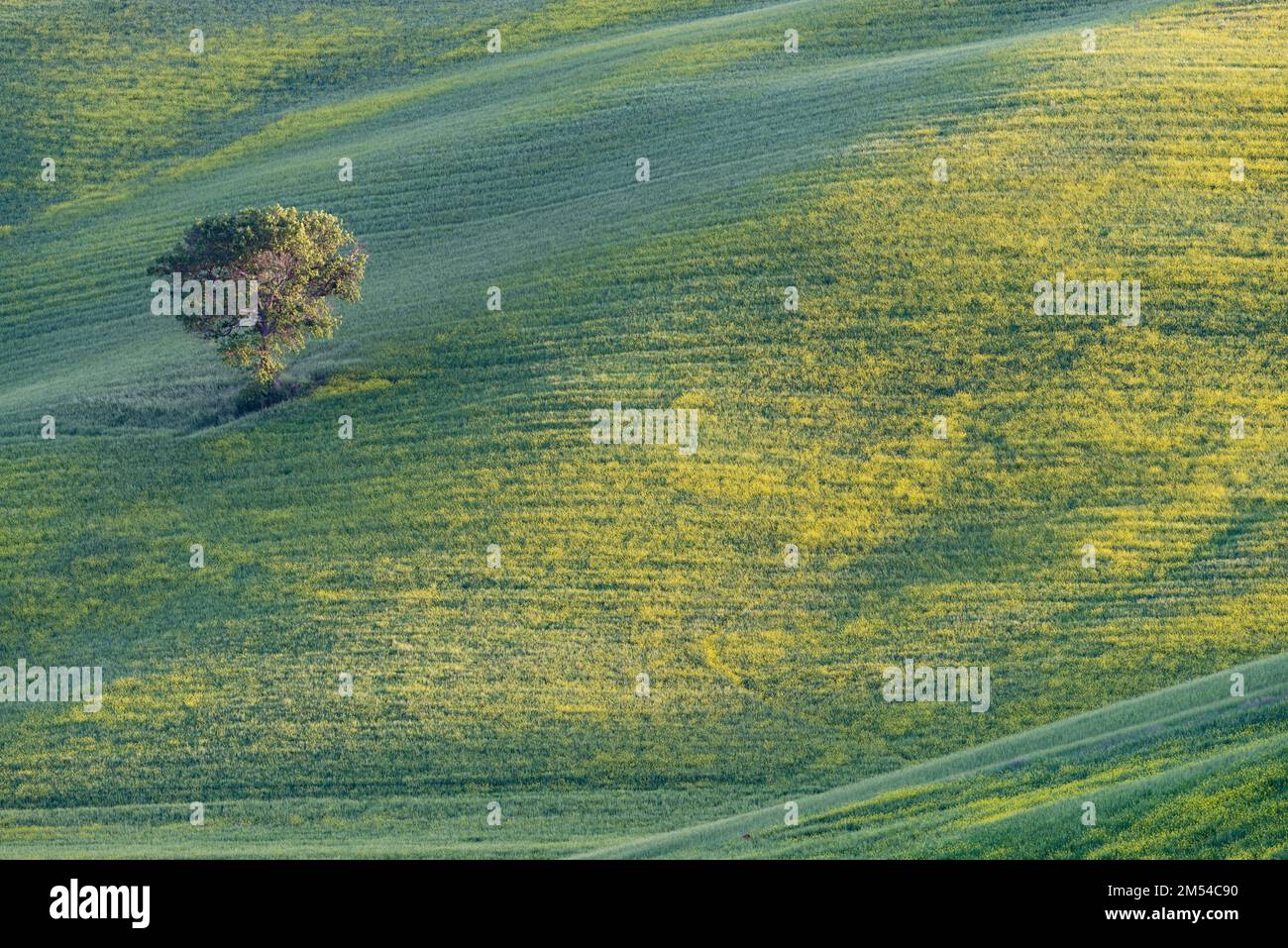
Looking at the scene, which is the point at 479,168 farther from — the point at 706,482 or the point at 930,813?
the point at 930,813

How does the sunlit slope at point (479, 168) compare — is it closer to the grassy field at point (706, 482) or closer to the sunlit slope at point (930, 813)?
the grassy field at point (706, 482)

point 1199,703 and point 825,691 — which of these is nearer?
point 1199,703

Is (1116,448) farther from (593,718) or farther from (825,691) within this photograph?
(593,718)

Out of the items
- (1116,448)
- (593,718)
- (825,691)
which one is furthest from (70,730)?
(1116,448)

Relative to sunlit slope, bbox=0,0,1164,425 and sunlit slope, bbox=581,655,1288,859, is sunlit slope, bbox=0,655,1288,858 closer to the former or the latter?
sunlit slope, bbox=581,655,1288,859

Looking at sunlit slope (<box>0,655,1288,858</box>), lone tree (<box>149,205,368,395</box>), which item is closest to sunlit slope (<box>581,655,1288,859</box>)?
sunlit slope (<box>0,655,1288,858</box>)
